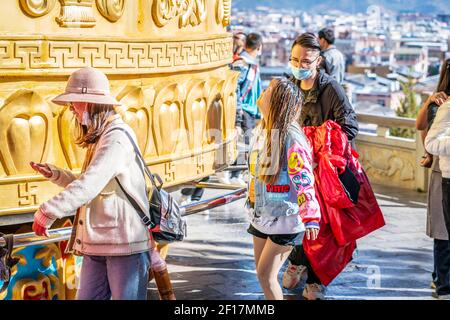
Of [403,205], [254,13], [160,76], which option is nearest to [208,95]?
[160,76]

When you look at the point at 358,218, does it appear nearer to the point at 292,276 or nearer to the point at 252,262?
the point at 292,276

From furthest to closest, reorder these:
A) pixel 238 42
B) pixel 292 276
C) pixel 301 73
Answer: pixel 238 42 → pixel 292 276 → pixel 301 73

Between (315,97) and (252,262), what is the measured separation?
1.85 m

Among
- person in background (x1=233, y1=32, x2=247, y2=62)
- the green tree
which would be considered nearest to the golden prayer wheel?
person in background (x1=233, y1=32, x2=247, y2=62)

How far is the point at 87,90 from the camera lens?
4.03m

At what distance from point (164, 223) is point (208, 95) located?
7.15ft

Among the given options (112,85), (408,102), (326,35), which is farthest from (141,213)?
(408,102)

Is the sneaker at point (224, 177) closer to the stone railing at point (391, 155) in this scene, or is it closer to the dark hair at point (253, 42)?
the dark hair at point (253, 42)

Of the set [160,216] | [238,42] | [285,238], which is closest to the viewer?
[160,216]

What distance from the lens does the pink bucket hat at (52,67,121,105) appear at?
13.1 feet

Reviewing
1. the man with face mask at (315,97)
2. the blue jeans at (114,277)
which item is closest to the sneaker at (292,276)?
the man with face mask at (315,97)

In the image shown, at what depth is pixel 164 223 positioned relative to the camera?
165 inches

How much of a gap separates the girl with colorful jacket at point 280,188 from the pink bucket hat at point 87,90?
1.18m

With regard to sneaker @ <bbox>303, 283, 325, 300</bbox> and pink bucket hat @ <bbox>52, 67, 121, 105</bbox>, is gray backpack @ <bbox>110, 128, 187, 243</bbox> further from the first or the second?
sneaker @ <bbox>303, 283, 325, 300</bbox>
